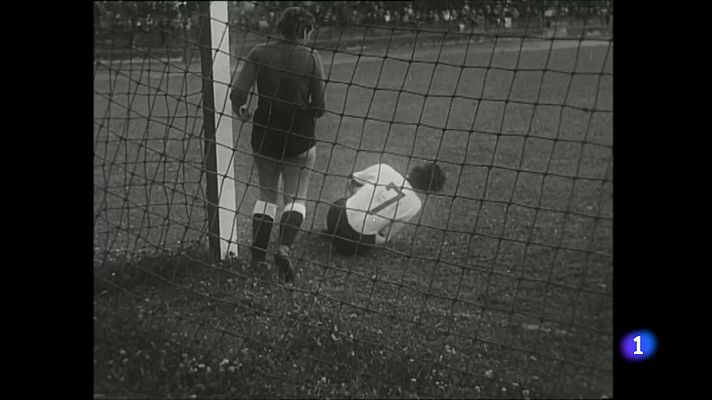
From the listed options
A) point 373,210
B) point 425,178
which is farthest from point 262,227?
point 425,178

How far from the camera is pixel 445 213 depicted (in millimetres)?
6152

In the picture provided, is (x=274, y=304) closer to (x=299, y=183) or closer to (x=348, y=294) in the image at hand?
(x=348, y=294)

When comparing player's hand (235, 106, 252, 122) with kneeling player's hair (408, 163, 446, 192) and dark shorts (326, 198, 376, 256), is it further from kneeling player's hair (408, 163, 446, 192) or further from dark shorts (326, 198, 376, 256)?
kneeling player's hair (408, 163, 446, 192)

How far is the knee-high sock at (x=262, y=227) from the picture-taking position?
15.3 feet

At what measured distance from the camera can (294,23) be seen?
4.43m

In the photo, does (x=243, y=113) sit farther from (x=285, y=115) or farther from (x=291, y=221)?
(x=291, y=221)

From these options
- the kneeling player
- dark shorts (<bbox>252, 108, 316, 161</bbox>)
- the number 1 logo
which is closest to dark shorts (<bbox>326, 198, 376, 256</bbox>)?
the kneeling player

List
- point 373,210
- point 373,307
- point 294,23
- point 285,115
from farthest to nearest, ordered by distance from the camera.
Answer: point 373,210
point 285,115
point 294,23
point 373,307

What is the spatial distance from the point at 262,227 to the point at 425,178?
132 centimetres

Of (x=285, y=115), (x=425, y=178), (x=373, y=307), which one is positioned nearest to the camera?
(x=373, y=307)

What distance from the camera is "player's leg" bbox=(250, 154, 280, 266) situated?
183 inches

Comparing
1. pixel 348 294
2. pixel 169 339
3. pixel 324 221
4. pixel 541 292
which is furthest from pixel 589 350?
pixel 324 221

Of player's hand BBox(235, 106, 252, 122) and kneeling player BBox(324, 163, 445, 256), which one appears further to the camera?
kneeling player BBox(324, 163, 445, 256)

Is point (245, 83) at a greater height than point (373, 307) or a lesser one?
greater
